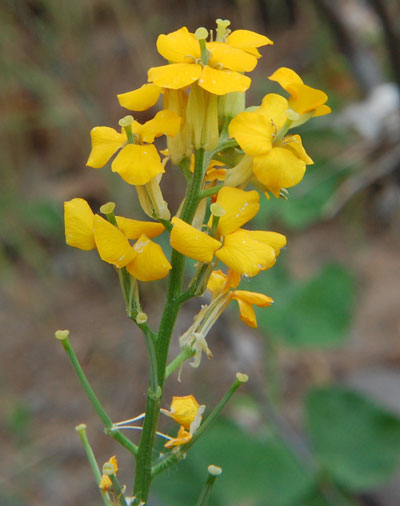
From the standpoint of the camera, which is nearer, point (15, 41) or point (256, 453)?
point (256, 453)

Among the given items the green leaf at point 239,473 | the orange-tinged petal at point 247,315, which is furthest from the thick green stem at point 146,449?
the green leaf at point 239,473

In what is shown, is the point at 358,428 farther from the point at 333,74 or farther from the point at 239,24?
the point at 239,24

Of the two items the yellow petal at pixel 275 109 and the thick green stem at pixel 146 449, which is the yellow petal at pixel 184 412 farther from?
the yellow petal at pixel 275 109

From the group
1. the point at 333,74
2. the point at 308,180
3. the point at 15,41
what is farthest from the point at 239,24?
the point at 308,180

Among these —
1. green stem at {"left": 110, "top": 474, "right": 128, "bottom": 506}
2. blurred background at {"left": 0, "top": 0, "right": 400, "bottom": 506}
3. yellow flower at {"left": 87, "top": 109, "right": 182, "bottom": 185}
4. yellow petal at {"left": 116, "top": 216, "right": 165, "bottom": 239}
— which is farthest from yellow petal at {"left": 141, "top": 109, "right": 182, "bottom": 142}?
blurred background at {"left": 0, "top": 0, "right": 400, "bottom": 506}

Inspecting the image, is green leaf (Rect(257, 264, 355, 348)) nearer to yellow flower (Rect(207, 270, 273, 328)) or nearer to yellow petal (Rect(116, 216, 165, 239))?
yellow flower (Rect(207, 270, 273, 328))

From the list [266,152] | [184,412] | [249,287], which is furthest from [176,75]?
[249,287]

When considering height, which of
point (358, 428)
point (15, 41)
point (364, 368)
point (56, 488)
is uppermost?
point (15, 41)
